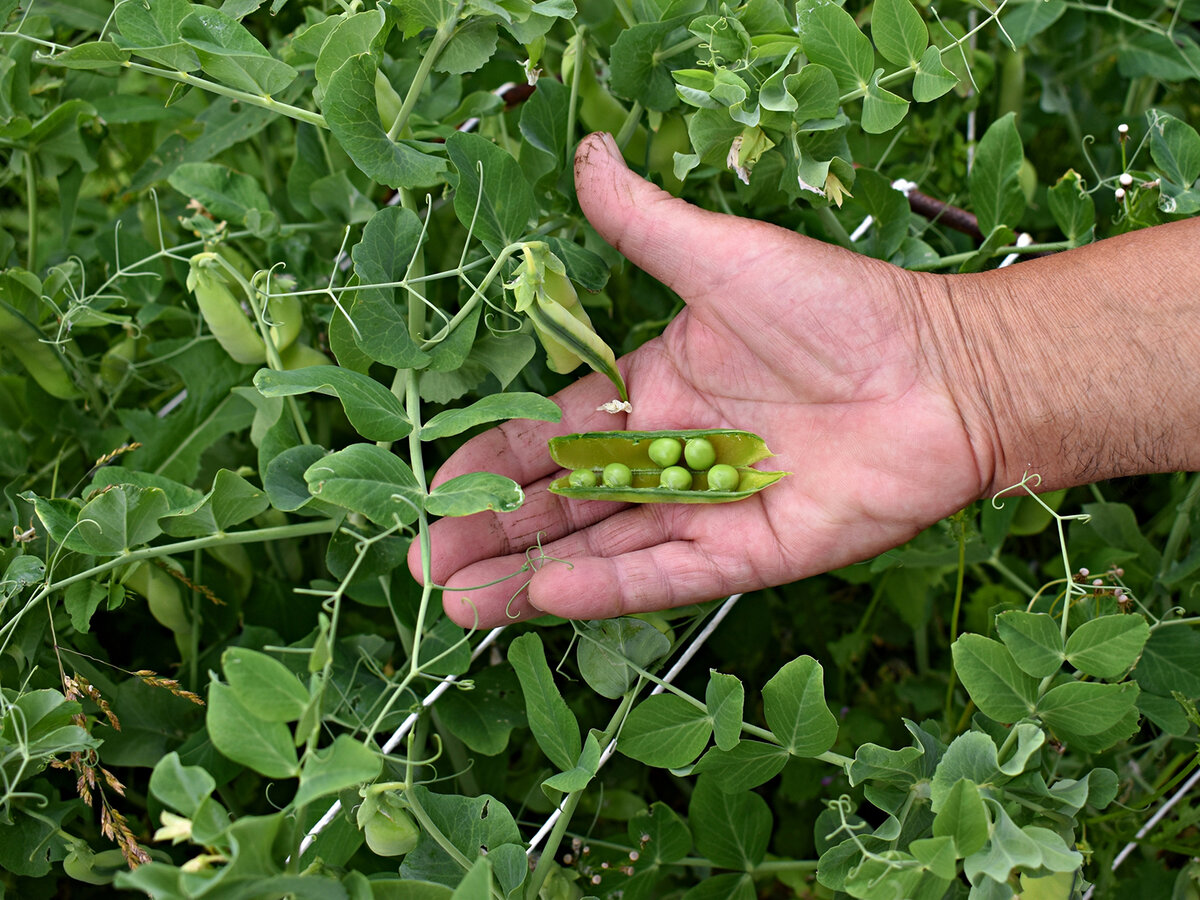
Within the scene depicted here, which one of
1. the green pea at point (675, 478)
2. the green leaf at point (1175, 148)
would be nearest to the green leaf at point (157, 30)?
the green pea at point (675, 478)

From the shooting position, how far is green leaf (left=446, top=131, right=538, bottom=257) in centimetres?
151

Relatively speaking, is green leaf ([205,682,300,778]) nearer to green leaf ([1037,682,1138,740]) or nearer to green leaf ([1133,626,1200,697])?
green leaf ([1037,682,1138,740])

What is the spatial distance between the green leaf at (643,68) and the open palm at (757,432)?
0.37 ft

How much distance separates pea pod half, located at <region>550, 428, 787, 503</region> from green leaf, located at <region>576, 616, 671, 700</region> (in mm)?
241

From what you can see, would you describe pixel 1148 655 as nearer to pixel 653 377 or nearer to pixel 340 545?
pixel 653 377

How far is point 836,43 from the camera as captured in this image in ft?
4.93

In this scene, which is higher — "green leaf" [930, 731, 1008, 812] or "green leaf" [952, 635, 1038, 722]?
"green leaf" [952, 635, 1038, 722]

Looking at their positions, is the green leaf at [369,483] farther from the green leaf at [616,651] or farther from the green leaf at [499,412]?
the green leaf at [616,651]

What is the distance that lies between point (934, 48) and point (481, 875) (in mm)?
1407

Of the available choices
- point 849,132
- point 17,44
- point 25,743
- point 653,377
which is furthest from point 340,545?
point 849,132

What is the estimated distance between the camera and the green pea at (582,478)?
5.57ft

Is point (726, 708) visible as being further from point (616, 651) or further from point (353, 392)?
point (353, 392)

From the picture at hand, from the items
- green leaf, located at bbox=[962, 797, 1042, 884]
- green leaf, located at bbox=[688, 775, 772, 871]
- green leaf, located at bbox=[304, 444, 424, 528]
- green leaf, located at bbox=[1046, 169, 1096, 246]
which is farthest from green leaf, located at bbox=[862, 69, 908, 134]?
green leaf, located at bbox=[688, 775, 772, 871]

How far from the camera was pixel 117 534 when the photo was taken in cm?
146
